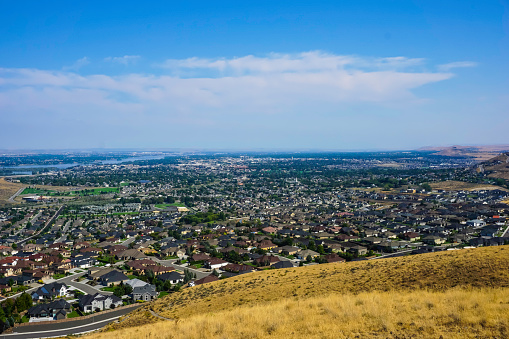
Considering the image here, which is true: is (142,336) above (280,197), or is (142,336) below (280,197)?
above

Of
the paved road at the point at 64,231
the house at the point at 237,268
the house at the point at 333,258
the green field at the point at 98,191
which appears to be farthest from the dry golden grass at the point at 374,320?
the green field at the point at 98,191

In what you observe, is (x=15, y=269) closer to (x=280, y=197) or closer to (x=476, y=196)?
(x=280, y=197)

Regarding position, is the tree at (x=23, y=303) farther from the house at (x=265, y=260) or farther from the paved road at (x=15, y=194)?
the paved road at (x=15, y=194)

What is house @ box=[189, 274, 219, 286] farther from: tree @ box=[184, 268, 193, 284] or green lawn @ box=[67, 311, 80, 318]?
green lawn @ box=[67, 311, 80, 318]

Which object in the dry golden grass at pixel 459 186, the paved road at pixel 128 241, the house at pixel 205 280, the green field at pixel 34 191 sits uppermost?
the dry golden grass at pixel 459 186

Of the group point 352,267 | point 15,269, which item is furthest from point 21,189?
point 352,267

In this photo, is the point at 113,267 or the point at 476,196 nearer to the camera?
the point at 113,267

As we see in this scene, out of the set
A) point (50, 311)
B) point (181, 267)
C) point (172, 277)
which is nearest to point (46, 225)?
point (181, 267)
